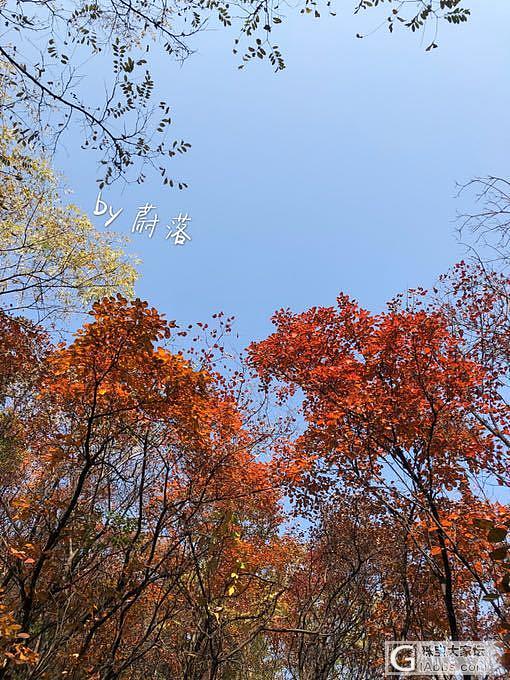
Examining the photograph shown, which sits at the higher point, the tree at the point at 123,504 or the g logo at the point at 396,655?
the tree at the point at 123,504

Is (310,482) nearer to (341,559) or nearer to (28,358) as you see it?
(341,559)

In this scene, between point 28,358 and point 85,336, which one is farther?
point 28,358

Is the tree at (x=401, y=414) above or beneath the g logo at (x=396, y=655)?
above

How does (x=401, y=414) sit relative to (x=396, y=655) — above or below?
above

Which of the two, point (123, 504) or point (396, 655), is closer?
point (123, 504)

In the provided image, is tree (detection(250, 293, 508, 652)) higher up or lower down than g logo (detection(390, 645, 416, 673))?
higher up

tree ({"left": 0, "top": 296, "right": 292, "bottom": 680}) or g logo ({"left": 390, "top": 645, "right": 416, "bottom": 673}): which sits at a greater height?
tree ({"left": 0, "top": 296, "right": 292, "bottom": 680})

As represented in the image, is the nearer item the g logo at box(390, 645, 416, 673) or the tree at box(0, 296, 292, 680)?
the tree at box(0, 296, 292, 680)

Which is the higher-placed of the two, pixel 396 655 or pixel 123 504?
pixel 123 504

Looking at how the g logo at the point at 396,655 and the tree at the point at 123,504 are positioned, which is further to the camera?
the g logo at the point at 396,655

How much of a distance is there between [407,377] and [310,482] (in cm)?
288

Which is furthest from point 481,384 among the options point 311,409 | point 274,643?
point 274,643

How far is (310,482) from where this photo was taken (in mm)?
8570

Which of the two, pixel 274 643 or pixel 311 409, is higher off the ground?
pixel 311 409
